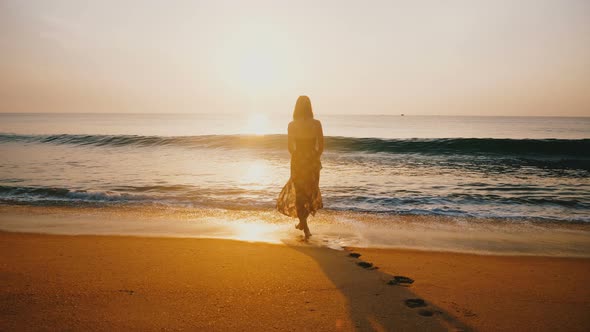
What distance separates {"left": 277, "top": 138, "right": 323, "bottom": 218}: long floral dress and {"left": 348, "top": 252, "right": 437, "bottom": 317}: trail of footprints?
131 cm

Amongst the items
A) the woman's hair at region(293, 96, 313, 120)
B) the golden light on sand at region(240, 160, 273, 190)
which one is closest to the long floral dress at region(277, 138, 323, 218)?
the woman's hair at region(293, 96, 313, 120)

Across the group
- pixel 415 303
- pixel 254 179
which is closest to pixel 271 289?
pixel 415 303

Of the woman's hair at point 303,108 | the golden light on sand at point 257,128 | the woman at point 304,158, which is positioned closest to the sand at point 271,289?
the woman at point 304,158

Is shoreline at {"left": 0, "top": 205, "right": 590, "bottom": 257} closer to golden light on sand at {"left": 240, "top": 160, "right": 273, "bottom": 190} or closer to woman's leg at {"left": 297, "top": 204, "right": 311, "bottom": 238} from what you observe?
woman's leg at {"left": 297, "top": 204, "right": 311, "bottom": 238}

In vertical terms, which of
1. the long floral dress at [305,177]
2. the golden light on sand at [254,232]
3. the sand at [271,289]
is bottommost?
the golden light on sand at [254,232]

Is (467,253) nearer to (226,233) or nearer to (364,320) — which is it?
(364,320)

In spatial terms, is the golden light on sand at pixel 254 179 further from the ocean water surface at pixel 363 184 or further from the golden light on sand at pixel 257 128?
the golden light on sand at pixel 257 128

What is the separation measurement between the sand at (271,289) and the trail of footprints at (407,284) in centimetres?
3

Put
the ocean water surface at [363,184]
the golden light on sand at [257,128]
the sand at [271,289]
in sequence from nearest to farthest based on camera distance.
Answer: the sand at [271,289] → the ocean water surface at [363,184] → the golden light on sand at [257,128]

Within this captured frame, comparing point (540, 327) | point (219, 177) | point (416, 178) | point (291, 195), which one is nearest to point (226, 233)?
point (291, 195)

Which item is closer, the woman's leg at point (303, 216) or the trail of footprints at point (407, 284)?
the trail of footprints at point (407, 284)

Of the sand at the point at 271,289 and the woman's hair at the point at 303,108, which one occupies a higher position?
the woman's hair at the point at 303,108

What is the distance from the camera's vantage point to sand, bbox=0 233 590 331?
8.98ft

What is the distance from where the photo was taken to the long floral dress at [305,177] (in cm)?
553
